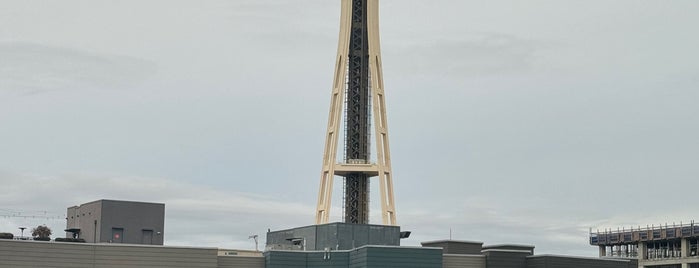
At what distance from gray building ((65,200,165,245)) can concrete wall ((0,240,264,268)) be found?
21.7 m

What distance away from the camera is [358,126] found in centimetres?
16088

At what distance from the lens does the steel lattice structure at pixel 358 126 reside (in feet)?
520

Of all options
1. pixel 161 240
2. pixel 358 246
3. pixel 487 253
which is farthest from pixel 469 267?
pixel 161 240

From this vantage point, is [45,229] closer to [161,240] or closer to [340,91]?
[161,240]

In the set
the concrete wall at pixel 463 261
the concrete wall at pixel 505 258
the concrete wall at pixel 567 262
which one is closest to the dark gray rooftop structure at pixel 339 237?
the concrete wall at pixel 463 261

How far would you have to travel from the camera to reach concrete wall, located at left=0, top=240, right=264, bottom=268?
11631 cm

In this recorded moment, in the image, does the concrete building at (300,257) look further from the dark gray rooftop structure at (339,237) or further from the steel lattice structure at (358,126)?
the steel lattice structure at (358,126)

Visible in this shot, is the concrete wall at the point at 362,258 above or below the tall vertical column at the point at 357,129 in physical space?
below

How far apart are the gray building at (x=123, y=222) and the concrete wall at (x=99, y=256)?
21.7 meters

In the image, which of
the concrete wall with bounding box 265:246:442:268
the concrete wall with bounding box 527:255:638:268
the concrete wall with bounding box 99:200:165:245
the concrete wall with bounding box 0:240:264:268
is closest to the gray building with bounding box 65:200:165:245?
the concrete wall with bounding box 99:200:165:245

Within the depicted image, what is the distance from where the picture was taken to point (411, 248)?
127 meters

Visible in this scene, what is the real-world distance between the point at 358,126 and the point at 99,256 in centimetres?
5015

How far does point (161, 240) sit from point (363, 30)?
39493mm

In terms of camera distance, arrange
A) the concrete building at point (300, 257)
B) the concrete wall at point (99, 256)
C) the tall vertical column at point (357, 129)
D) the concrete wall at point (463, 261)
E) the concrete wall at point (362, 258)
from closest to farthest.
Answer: the concrete wall at point (99, 256)
the concrete building at point (300, 257)
the concrete wall at point (362, 258)
the concrete wall at point (463, 261)
the tall vertical column at point (357, 129)
